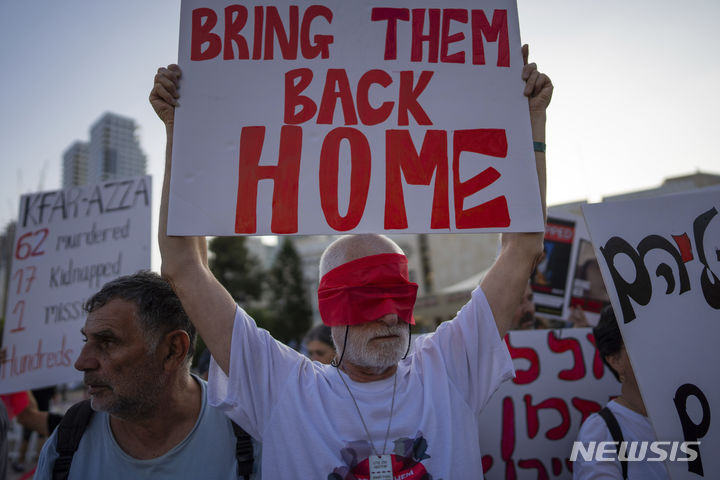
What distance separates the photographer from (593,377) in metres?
2.91

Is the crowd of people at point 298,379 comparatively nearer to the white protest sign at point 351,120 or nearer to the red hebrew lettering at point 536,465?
the white protest sign at point 351,120

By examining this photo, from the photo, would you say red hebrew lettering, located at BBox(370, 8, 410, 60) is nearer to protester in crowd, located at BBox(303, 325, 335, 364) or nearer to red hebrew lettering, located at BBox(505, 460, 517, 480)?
red hebrew lettering, located at BBox(505, 460, 517, 480)

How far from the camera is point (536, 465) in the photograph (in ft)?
8.80

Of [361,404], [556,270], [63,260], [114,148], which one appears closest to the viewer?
[361,404]

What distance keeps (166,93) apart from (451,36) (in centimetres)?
124

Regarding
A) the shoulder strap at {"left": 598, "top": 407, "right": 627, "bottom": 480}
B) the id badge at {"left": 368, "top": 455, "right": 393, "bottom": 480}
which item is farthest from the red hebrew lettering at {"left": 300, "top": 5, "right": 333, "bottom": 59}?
the shoulder strap at {"left": 598, "top": 407, "right": 627, "bottom": 480}

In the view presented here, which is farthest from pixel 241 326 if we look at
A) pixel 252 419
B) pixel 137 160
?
pixel 137 160

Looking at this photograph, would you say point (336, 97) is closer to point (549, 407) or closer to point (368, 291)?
point (368, 291)

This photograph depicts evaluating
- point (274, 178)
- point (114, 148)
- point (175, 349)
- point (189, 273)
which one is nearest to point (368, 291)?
point (274, 178)

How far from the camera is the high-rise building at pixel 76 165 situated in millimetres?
16719

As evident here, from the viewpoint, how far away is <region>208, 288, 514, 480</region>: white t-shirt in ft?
5.32

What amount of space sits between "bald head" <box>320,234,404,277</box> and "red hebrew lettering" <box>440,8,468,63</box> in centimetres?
84

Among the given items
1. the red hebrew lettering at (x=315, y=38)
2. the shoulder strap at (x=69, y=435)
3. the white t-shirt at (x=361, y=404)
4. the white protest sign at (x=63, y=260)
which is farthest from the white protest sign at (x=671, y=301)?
the white protest sign at (x=63, y=260)

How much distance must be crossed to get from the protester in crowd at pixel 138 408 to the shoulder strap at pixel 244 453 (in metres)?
0.05
